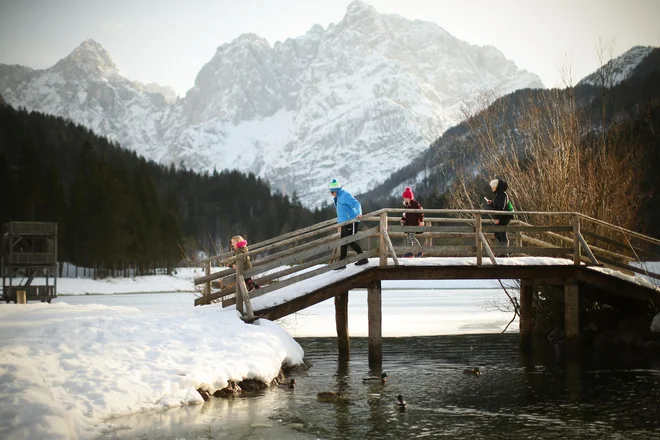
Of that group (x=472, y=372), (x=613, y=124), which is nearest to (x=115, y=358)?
(x=472, y=372)

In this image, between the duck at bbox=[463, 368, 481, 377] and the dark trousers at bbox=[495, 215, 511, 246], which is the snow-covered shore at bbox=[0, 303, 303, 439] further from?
the dark trousers at bbox=[495, 215, 511, 246]

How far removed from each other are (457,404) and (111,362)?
20.2 feet

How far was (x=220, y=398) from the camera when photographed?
1361 cm

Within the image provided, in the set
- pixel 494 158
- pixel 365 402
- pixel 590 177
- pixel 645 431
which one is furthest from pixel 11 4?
pixel 645 431

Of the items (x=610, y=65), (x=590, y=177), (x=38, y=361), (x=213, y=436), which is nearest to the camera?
(x=213, y=436)

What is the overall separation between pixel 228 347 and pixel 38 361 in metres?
3.70

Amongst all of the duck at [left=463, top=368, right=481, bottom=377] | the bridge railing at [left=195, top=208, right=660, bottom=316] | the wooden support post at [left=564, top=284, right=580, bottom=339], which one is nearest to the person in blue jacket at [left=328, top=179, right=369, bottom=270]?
the bridge railing at [left=195, top=208, right=660, bottom=316]

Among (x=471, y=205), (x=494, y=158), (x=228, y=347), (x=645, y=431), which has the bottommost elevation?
(x=645, y=431)

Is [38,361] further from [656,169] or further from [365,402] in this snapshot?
[656,169]

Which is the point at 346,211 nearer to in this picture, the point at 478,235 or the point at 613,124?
the point at 478,235

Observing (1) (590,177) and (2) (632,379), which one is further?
(1) (590,177)

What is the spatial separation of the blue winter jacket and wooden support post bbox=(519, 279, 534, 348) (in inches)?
257

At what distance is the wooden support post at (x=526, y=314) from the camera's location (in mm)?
21641

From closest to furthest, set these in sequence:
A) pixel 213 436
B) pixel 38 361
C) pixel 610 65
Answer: pixel 213 436, pixel 38 361, pixel 610 65
